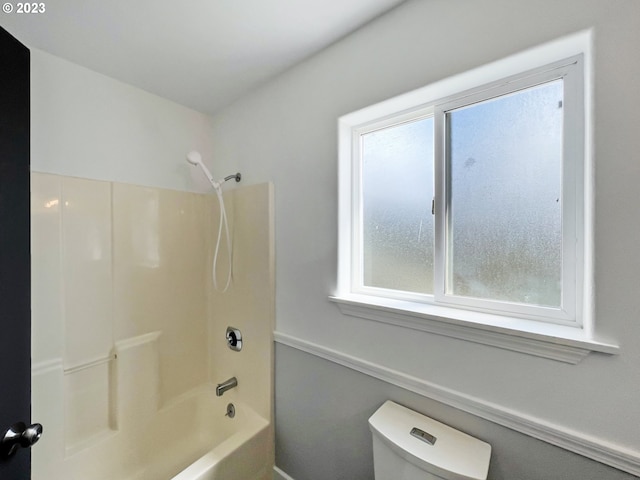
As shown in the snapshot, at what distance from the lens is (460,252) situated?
3.49ft

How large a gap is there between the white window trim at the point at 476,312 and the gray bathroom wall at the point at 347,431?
0.29 metres

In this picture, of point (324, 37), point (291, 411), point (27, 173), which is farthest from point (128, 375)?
point (324, 37)

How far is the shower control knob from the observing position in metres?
1.71

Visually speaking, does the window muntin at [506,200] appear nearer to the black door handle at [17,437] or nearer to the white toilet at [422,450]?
the white toilet at [422,450]

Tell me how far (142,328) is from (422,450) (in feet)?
5.31

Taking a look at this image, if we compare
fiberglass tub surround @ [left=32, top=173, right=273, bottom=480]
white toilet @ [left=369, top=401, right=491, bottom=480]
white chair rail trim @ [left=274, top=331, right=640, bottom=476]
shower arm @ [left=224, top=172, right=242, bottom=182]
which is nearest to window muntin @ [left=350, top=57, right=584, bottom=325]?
white chair rail trim @ [left=274, top=331, right=640, bottom=476]

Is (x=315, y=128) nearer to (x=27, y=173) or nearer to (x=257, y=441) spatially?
(x=27, y=173)

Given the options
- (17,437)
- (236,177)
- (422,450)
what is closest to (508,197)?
(422,450)

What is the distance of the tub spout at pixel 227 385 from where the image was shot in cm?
162

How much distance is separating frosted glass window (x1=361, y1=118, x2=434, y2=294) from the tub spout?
112 centimetres

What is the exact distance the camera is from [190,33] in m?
1.17

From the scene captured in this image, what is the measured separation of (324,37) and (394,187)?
2.49 feet

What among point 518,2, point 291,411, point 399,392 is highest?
point 518,2

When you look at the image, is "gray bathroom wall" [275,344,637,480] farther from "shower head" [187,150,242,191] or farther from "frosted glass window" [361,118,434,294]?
"shower head" [187,150,242,191]
